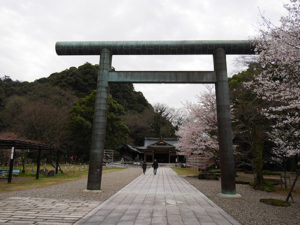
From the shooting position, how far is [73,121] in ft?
109

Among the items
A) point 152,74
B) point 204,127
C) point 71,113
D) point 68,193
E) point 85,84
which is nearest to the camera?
point 68,193

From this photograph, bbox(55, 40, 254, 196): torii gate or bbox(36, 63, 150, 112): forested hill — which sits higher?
bbox(36, 63, 150, 112): forested hill

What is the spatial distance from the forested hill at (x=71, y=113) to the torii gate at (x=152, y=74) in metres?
20.6

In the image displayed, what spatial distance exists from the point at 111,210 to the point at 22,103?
115ft

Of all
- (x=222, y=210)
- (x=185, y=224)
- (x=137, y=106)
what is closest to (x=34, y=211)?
(x=185, y=224)

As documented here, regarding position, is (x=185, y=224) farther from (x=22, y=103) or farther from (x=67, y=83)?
(x=67, y=83)

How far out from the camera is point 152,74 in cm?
958

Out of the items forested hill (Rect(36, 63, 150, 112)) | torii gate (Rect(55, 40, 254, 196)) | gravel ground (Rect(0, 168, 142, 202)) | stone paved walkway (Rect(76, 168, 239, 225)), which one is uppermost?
forested hill (Rect(36, 63, 150, 112))

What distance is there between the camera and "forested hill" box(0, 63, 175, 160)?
1098 inches

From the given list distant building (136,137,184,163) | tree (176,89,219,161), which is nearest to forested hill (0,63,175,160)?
distant building (136,137,184,163)

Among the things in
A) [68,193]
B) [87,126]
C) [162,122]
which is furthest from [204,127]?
[162,122]

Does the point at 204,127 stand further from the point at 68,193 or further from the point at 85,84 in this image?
the point at 85,84

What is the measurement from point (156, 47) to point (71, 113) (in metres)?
29.0

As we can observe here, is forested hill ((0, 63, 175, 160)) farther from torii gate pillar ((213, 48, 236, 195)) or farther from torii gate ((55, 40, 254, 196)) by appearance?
torii gate pillar ((213, 48, 236, 195))
